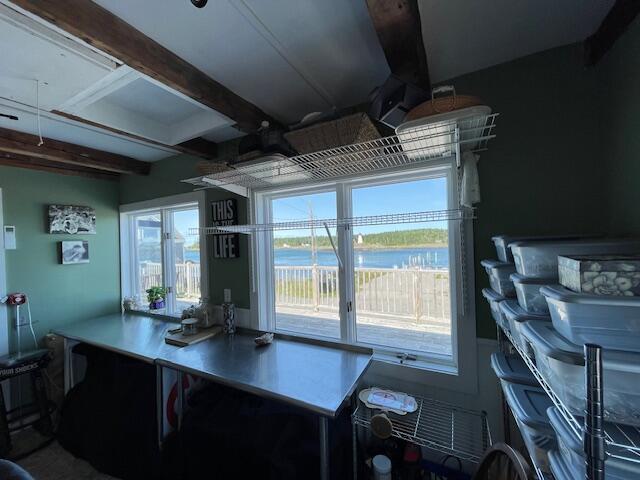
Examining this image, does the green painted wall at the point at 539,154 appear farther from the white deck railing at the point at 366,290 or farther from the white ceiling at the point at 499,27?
the white deck railing at the point at 366,290

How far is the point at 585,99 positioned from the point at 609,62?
13 centimetres

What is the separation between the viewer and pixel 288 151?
4.66ft

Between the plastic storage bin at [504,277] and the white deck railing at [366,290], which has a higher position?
the plastic storage bin at [504,277]

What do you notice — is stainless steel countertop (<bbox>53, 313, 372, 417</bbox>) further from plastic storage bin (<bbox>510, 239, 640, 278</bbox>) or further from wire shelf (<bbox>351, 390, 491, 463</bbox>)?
plastic storage bin (<bbox>510, 239, 640, 278</bbox>)

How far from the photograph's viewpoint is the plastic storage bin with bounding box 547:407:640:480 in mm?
497

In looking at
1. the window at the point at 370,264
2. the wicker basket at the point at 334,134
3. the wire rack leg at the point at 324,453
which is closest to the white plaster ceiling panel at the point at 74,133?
the window at the point at 370,264

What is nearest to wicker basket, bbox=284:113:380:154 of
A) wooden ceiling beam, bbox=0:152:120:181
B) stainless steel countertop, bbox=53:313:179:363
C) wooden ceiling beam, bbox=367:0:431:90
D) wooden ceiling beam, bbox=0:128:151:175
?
wooden ceiling beam, bbox=367:0:431:90

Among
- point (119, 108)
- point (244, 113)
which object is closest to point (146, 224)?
point (119, 108)

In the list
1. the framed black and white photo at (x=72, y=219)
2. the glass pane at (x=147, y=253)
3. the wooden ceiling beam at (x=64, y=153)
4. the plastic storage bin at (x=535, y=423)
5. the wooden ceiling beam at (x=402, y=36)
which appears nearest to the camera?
the plastic storage bin at (x=535, y=423)

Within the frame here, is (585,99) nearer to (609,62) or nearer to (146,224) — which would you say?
(609,62)

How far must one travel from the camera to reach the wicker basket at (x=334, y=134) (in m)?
1.15

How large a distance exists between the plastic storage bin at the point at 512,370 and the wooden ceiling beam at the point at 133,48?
1.75 m

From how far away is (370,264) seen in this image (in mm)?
1737

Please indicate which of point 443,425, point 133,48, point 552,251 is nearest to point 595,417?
point 552,251
